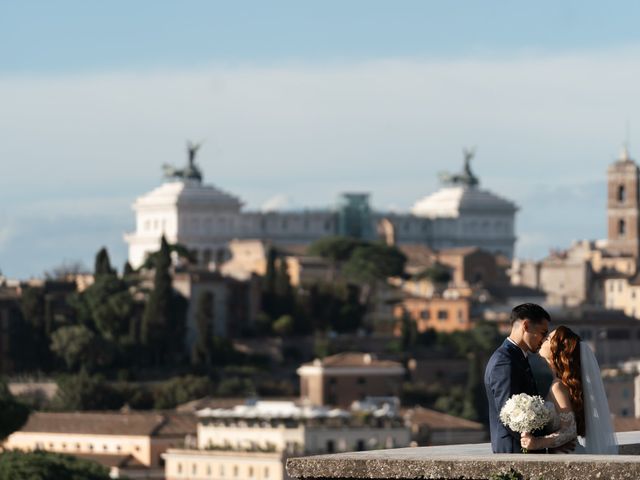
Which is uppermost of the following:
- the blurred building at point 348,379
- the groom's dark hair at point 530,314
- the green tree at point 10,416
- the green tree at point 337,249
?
the green tree at point 337,249

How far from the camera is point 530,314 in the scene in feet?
31.0

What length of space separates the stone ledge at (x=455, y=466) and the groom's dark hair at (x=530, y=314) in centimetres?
84

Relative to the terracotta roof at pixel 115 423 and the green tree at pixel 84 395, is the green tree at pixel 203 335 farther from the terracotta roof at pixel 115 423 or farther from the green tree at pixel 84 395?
the terracotta roof at pixel 115 423

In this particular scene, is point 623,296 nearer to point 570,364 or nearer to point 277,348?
point 277,348

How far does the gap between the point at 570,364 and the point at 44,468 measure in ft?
169

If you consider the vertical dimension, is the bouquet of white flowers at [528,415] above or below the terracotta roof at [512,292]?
below

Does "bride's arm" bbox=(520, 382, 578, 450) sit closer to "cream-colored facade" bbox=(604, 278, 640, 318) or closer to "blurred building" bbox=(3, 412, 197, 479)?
"blurred building" bbox=(3, 412, 197, 479)

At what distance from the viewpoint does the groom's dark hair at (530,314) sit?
9430 mm

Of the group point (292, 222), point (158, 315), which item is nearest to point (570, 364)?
point (158, 315)

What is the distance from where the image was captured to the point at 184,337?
99812mm

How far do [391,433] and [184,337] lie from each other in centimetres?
2026

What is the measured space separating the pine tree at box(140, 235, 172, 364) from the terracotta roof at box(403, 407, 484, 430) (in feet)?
40.6

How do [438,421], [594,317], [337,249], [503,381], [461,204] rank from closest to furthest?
1. [503,381]
2. [438,421]
3. [594,317]
4. [337,249]
5. [461,204]

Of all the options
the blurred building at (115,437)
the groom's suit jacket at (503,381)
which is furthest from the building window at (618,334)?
the groom's suit jacket at (503,381)
